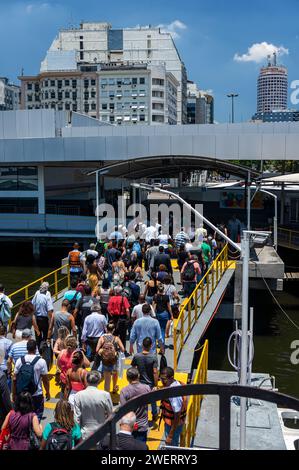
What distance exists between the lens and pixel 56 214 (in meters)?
30.6

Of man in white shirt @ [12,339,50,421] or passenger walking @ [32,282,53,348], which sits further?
passenger walking @ [32,282,53,348]

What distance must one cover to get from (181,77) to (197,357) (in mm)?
148909

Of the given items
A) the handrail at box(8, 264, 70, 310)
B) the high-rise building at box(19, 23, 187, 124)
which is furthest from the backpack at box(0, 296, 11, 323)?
the high-rise building at box(19, 23, 187, 124)

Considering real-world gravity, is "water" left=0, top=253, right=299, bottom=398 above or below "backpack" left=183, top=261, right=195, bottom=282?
below

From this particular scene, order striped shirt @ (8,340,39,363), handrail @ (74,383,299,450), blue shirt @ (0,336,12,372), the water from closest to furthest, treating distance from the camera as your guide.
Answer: handrail @ (74,383,299,450), striped shirt @ (8,340,39,363), blue shirt @ (0,336,12,372), the water

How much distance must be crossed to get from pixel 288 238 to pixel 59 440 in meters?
23.1

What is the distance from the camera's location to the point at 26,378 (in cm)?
734

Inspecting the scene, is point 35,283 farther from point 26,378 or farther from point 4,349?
point 26,378

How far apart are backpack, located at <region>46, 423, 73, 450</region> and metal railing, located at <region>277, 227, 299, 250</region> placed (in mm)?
21389

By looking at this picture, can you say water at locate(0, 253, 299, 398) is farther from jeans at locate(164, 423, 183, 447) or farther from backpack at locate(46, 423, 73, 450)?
backpack at locate(46, 423, 73, 450)

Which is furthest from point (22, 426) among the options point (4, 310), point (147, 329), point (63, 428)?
point (4, 310)

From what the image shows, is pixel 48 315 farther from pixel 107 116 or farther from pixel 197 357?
pixel 107 116

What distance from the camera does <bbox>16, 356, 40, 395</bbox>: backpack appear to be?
7332mm

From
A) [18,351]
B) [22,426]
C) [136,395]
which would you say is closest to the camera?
[22,426]
